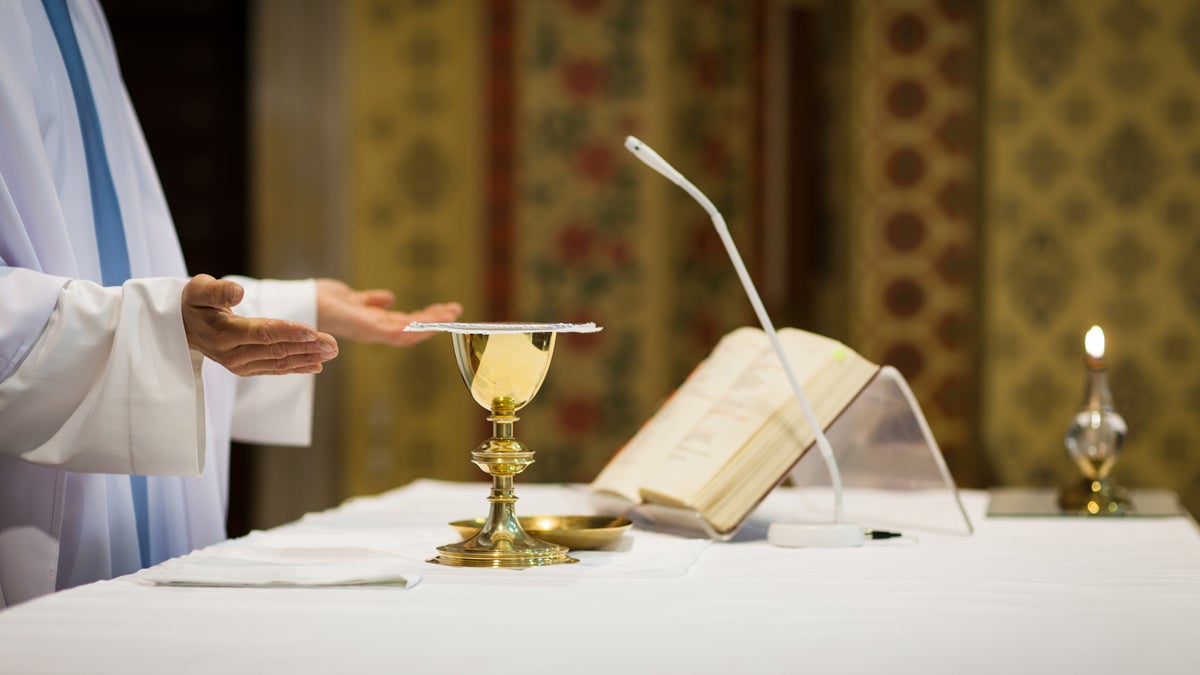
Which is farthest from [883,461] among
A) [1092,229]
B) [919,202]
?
[919,202]

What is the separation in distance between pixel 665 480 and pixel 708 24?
126 inches

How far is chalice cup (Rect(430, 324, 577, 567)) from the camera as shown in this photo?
1416mm

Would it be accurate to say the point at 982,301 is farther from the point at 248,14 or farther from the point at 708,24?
the point at 248,14

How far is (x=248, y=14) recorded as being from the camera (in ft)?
15.5

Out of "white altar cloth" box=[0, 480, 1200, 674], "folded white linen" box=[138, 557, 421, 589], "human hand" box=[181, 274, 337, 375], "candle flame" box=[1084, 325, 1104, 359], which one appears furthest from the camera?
"candle flame" box=[1084, 325, 1104, 359]

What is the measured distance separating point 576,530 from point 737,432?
1.10 feet

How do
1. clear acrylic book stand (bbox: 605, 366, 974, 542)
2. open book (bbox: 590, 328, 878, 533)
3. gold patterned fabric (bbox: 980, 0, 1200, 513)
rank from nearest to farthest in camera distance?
open book (bbox: 590, 328, 878, 533) < clear acrylic book stand (bbox: 605, 366, 974, 542) < gold patterned fabric (bbox: 980, 0, 1200, 513)

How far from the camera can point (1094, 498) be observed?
6.89 ft

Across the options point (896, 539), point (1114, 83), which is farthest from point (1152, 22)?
point (896, 539)

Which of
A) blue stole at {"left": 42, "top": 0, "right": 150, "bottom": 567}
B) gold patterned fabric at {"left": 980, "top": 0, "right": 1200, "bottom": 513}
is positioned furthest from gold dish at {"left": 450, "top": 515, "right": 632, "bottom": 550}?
gold patterned fabric at {"left": 980, "top": 0, "right": 1200, "bottom": 513}

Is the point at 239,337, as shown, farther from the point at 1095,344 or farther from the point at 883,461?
the point at 1095,344

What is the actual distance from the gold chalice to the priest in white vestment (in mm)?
155

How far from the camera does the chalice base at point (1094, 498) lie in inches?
81.4

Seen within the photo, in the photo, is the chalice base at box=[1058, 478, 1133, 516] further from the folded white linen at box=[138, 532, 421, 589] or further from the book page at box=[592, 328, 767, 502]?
the folded white linen at box=[138, 532, 421, 589]
